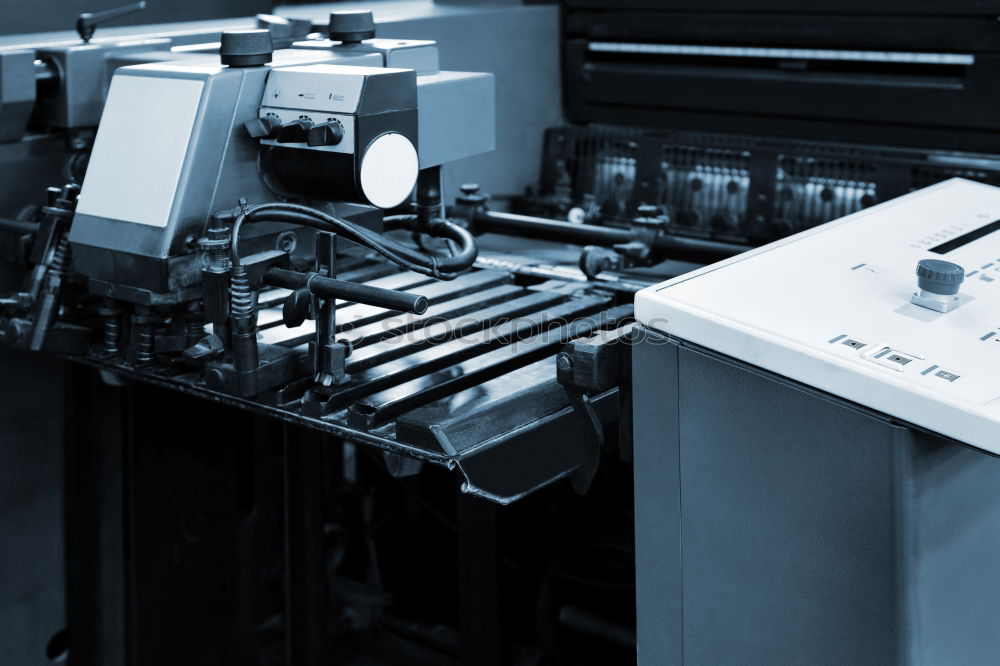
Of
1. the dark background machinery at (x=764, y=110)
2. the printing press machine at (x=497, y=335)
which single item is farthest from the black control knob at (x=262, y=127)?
the dark background machinery at (x=764, y=110)

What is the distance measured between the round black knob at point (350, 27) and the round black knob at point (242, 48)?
191 millimetres

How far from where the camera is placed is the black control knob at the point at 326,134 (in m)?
1.25

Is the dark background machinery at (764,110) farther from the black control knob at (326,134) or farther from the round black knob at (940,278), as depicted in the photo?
the black control knob at (326,134)

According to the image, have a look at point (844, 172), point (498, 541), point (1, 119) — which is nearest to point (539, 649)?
point (498, 541)

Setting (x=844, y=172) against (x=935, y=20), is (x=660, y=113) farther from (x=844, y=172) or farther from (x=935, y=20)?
(x=935, y=20)

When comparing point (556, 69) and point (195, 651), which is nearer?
point (195, 651)

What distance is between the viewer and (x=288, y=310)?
4.15 ft

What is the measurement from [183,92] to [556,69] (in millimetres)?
1176

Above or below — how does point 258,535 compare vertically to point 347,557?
above

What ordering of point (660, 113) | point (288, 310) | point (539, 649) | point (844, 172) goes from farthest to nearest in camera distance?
point (660, 113), point (844, 172), point (539, 649), point (288, 310)

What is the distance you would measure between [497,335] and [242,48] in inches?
18.4

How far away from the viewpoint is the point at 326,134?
1262 mm

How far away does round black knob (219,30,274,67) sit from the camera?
1.33 metres

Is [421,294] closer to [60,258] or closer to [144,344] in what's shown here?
[144,344]
